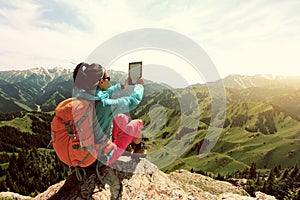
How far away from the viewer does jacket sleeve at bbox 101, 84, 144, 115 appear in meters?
6.29

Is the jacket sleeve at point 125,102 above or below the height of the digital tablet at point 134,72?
below

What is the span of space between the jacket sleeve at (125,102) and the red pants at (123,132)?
3.38 ft

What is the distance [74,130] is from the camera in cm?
617

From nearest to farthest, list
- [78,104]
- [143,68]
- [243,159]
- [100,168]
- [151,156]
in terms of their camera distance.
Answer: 1. [78,104]
2. [143,68]
3. [100,168]
4. [151,156]
5. [243,159]

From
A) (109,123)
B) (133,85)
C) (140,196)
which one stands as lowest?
(140,196)

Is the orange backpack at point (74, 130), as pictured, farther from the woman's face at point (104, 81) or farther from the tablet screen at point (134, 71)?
the tablet screen at point (134, 71)

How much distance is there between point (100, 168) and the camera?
324 inches

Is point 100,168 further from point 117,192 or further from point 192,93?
point 192,93

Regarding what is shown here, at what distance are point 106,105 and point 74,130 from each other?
103cm

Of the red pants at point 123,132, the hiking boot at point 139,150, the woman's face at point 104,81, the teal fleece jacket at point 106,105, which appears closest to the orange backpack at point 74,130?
the teal fleece jacket at point 106,105

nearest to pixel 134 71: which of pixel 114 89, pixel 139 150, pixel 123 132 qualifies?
pixel 114 89

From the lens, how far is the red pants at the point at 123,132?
7613 millimetres

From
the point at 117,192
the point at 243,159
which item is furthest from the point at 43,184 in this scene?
the point at 117,192

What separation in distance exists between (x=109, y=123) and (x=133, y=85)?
135 cm
